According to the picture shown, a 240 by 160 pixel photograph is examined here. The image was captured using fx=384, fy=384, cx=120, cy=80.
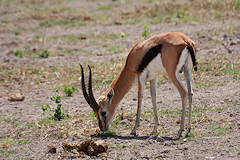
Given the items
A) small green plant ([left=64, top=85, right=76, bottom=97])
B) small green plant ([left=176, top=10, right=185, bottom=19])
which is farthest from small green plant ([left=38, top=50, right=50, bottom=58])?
small green plant ([left=176, top=10, right=185, bottom=19])

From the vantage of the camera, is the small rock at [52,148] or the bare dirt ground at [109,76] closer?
the small rock at [52,148]

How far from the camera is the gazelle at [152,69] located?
21.0ft

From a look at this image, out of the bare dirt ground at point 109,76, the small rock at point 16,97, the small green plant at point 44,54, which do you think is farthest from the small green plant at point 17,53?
the small rock at point 16,97

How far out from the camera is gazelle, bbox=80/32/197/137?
6.40 m

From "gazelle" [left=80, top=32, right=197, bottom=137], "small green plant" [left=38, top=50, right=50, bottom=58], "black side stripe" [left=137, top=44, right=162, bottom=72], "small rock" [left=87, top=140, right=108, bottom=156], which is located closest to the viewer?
"small rock" [left=87, top=140, right=108, bottom=156]

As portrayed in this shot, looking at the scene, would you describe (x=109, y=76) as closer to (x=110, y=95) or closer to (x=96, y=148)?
(x=110, y=95)

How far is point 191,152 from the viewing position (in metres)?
5.64

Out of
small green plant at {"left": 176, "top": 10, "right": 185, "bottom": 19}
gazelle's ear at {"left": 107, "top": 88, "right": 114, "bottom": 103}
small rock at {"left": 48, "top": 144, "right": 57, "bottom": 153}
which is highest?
small green plant at {"left": 176, "top": 10, "right": 185, "bottom": 19}

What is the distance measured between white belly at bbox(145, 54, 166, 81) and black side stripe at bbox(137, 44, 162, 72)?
0.05 m

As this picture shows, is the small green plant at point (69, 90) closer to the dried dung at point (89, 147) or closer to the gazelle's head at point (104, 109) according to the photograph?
the gazelle's head at point (104, 109)

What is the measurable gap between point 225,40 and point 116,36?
426 centimetres

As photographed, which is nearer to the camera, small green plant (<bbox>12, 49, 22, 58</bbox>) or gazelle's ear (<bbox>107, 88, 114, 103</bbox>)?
gazelle's ear (<bbox>107, 88, 114, 103</bbox>)

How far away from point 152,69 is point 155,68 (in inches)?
2.9

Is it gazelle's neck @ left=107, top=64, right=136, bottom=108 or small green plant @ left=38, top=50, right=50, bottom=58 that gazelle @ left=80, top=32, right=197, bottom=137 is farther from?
small green plant @ left=38, top=50, right=50, bottom=58
